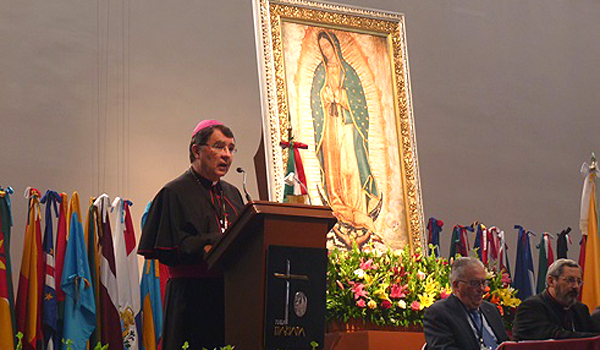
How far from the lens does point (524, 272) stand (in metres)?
9.27

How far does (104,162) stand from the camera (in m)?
8.51

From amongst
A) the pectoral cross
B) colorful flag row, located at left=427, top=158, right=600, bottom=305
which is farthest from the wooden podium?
colorful flag row, located at left=427, top=158, right=600, bottom=305

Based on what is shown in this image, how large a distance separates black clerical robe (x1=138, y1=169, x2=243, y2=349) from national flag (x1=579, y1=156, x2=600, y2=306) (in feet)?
16.7

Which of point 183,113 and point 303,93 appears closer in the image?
point 303,93

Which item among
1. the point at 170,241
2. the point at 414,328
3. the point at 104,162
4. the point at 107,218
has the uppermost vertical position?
the point at 104,162

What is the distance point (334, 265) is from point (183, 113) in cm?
339

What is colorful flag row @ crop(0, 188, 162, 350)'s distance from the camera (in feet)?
22.9

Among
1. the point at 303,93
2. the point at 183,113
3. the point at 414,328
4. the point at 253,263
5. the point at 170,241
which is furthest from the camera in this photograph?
the point at 183,113

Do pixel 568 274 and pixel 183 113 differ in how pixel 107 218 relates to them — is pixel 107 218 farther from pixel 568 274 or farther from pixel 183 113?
pixel 568 274

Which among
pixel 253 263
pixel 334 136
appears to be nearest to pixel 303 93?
pixel 334 136

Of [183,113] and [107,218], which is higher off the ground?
[183,113]

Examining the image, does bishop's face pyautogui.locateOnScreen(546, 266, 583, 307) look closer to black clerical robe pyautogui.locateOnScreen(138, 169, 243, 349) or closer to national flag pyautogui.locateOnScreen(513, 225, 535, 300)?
black clerical robe pyautogui.locateOnScreen(138, 169, 243, 349)

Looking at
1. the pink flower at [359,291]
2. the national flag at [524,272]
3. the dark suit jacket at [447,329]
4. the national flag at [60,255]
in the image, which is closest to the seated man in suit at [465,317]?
the dark suit jacket at [447,329]

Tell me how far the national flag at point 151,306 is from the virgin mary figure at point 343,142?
1632 millimetres
